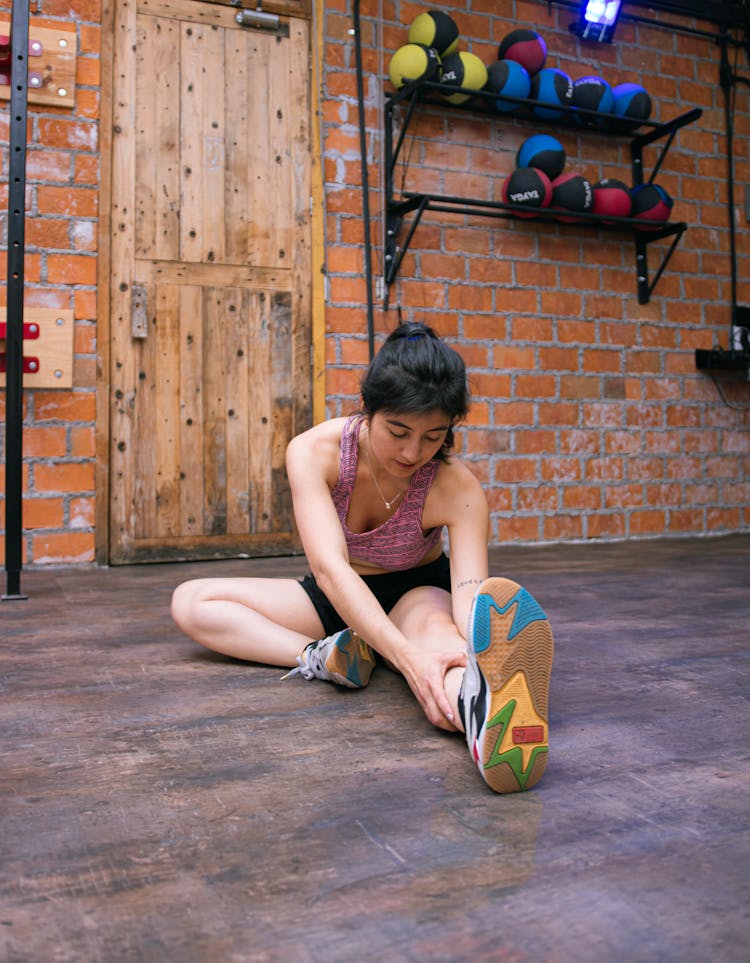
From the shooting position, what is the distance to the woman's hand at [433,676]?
137 cm

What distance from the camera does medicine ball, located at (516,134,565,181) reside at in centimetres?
420

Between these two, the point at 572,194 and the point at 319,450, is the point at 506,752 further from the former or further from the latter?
the point at 572,194

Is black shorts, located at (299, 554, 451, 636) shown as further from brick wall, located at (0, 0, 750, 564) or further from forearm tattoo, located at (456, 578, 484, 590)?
brick wall, located at (0, 0, 750, 564)

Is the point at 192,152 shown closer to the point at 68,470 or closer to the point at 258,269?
the point at 258,269

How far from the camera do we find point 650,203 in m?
4.43

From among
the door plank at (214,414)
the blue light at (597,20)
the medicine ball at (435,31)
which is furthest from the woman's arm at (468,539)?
the blue light at (597,20)

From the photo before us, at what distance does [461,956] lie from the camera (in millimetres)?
783

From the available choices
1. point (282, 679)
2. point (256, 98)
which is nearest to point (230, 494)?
point (256, 98)

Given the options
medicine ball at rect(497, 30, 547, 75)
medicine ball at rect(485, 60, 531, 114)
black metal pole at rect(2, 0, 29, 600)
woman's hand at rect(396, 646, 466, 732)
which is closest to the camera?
woman's hand at rect(396, 646, 466, 732)

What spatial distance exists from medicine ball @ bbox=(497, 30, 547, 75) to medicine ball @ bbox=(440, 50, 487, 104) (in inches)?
9.7

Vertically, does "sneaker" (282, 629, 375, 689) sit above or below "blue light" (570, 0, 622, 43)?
below

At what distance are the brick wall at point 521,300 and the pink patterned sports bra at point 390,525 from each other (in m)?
2.20

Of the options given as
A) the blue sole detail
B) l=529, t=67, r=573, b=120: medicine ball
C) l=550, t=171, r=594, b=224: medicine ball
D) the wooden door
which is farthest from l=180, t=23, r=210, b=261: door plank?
the blue sole detail

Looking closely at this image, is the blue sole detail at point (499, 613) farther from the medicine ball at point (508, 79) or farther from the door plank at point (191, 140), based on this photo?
the medicine ball at point (508, 79)
